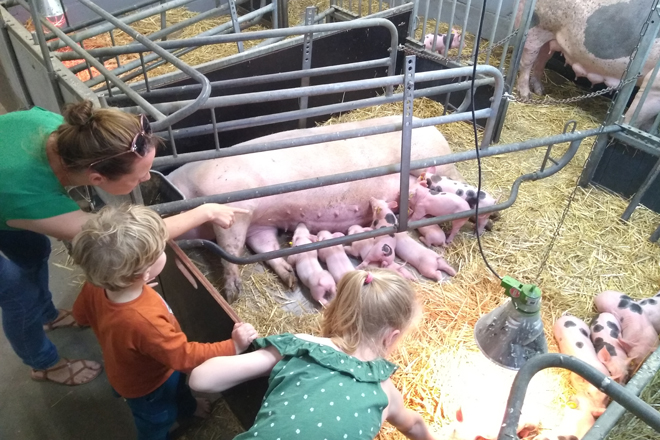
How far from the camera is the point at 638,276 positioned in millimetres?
3279

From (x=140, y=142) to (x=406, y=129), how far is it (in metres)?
1.37

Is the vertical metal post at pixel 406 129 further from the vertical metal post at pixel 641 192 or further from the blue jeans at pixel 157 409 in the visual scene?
the vertical metal post at pixel 641 192

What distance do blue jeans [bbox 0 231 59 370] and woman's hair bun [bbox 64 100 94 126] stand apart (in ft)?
2.58

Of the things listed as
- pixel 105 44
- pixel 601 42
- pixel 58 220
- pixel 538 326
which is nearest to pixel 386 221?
pixel 538 326

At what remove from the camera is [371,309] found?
1438 millimetres

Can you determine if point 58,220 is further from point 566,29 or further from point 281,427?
point 566,29

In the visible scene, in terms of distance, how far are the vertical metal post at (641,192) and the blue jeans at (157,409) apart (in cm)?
339

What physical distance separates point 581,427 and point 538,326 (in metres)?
0.74

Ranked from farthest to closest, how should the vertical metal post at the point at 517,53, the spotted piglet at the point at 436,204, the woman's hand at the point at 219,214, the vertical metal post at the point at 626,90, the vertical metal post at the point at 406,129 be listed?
the vertical metal post at the point at 517,53, the spotted piglet at the point at 436,204, the vertical metal post at the point at 626,90, the vertical metal post at the point at 406,129, the woman's hand at the point at 219,214

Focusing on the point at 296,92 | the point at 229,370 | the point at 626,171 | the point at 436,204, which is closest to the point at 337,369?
the point at 229,370

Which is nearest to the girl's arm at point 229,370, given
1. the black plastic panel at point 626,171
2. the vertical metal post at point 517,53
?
the black plastic panel at point 626,171

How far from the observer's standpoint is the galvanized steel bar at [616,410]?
154 cm

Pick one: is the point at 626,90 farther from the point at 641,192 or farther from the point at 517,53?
the point at 517,53

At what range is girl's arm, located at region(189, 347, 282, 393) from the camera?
1.47 meters
